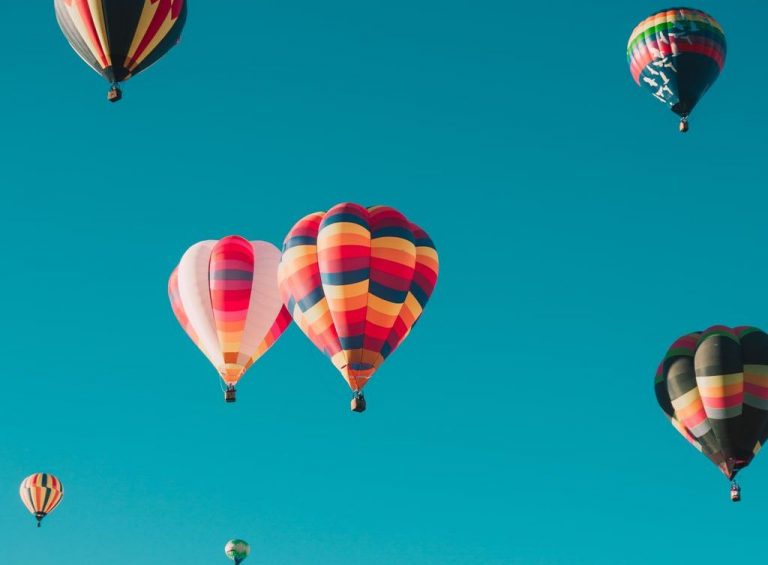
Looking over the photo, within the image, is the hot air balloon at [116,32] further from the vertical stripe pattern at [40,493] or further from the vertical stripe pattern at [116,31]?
the vertical stripe pattern at [40,493]

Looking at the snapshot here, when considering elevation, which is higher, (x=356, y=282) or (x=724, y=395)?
(x=356, y=282)

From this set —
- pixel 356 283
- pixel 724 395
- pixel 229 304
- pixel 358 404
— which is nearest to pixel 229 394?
pixel 229 304

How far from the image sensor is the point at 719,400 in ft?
118

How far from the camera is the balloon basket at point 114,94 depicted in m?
34.4

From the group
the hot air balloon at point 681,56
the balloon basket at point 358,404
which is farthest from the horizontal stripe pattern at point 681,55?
the balloon basket at point 358,404

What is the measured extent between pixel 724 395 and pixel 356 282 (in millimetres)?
7550

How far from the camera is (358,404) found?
1340 inches

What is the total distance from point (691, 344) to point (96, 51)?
13008 mm

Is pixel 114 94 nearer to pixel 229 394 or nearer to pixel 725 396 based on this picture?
pixel 229 394

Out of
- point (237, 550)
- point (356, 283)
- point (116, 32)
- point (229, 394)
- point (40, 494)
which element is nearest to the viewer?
point (356, 283)

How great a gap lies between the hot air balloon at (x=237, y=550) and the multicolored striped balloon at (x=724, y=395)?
16431 mm

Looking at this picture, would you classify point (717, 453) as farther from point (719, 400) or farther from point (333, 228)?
point (333, 228)

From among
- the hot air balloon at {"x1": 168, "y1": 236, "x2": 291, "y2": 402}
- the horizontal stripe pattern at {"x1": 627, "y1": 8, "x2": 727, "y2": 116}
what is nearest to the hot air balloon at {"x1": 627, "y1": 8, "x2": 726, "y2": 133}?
the horizontal stripe pattern at {"x1": 627, "y1": 8, "x2": 727, "y2": 116}

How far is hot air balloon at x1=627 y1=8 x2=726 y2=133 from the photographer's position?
132 feet
